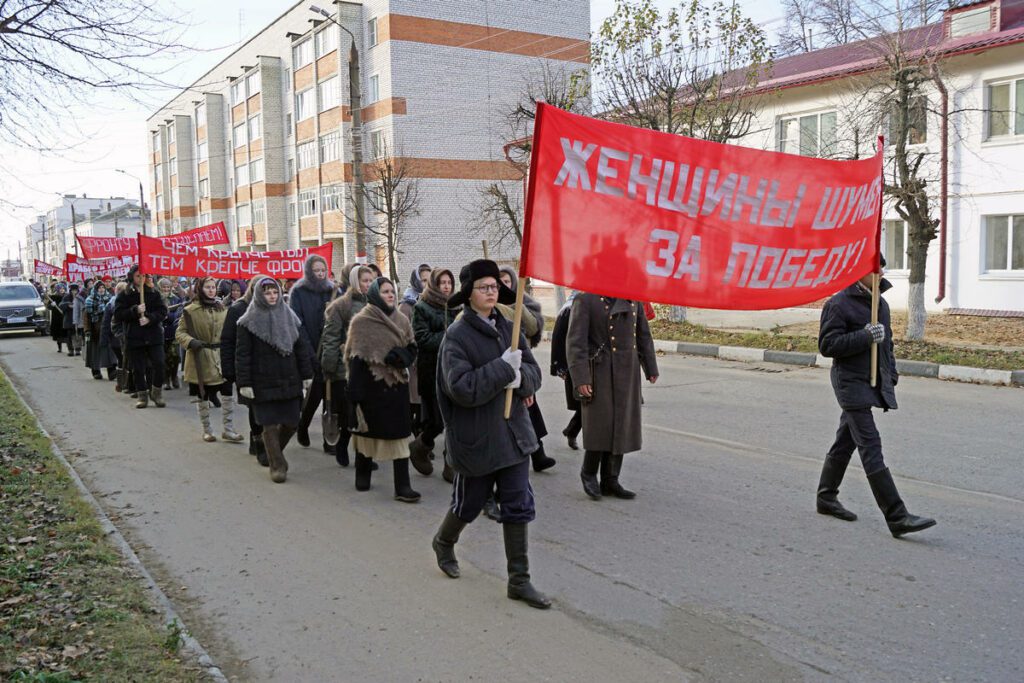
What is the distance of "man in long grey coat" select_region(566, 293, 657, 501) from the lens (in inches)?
264

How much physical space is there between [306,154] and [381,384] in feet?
144

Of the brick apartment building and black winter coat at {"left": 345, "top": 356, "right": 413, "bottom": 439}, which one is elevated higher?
the brick apartment building

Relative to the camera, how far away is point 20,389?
1477cm

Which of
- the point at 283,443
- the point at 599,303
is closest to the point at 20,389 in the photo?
the point at 283,443

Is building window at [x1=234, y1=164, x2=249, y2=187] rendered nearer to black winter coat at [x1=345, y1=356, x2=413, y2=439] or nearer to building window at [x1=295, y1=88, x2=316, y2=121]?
building window at [x1=295, y1=88, x2=316, y2=121]

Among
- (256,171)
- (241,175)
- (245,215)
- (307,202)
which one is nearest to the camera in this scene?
(307,202)

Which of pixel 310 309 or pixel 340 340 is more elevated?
pixel 310 309

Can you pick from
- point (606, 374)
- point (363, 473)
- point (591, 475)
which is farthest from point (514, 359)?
point (363, 473)

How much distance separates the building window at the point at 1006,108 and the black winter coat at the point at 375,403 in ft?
59.7

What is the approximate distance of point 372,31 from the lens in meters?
40.7

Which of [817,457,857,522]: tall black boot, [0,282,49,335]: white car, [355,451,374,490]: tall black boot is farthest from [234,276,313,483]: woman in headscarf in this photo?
[0,282,49,335]: white car

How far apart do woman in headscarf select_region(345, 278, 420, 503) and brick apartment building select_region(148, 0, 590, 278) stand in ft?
94.0

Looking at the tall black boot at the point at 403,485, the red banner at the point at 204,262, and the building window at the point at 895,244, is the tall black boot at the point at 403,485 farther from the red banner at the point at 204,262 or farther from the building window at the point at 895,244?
the building window at the point at 895,244

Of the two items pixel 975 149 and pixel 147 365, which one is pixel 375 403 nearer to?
pixel 147 365
